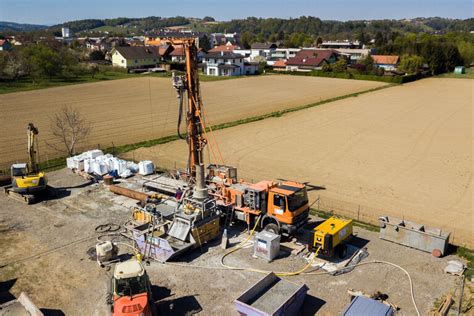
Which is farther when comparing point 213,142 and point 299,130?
point 299,130

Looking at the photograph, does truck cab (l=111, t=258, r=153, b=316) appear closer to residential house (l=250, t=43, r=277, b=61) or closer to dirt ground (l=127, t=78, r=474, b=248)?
dirt ground (l=127, t=78, r=474, b=248)

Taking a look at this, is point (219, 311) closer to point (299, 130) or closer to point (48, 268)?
point (48, 268)

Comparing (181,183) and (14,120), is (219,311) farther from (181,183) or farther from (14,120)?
(14,120)

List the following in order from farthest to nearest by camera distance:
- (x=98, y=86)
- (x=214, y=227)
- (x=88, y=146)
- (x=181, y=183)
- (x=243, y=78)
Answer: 1. (x=243, y=78)
2. (x=98, y=86)
3. (x=88, y=146)
4. (x=181, y=183)
5. (x=214, y=227)

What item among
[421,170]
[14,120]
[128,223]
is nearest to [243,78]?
[14,120]

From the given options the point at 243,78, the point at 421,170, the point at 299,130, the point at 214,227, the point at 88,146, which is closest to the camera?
the point at 214,227

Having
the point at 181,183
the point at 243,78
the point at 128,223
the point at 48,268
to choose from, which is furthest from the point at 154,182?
the point at 243,78

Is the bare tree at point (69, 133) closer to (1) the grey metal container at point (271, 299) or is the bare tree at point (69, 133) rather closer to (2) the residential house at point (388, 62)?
(1) the grey metal container at point (271, 299)
